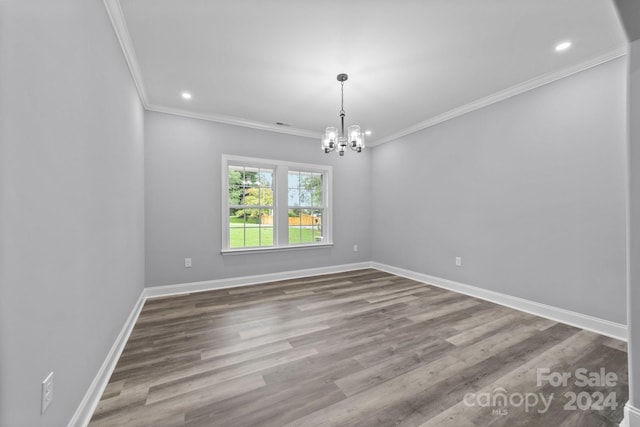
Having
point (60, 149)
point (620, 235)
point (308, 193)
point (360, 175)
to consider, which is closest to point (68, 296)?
point (60, 149)

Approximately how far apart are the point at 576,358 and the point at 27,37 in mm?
3803

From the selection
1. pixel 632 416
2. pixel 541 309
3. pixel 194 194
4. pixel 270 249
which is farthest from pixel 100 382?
pixel 541 309

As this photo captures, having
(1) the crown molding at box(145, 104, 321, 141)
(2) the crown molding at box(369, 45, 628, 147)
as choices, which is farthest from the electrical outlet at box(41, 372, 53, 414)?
(2) the crown molding at box(369, 45, 628, 147)

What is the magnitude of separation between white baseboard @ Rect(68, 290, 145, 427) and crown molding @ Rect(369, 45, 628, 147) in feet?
13.2

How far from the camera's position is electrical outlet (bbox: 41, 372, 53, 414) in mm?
1005

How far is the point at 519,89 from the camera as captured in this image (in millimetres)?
3033

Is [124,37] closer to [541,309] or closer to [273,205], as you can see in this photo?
[273,205]

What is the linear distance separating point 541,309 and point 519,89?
2599 millimetres

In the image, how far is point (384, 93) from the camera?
10.8ft

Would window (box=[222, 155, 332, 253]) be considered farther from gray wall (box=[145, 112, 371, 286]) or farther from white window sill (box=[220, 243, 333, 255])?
gray wall (box=[145, 112, 371, 286])

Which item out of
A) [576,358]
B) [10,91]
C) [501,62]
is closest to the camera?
[10,91]

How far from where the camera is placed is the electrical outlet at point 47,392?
1005mm

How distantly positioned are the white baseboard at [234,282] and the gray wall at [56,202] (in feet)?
5.64

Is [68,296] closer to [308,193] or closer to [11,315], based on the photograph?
[11,315]
